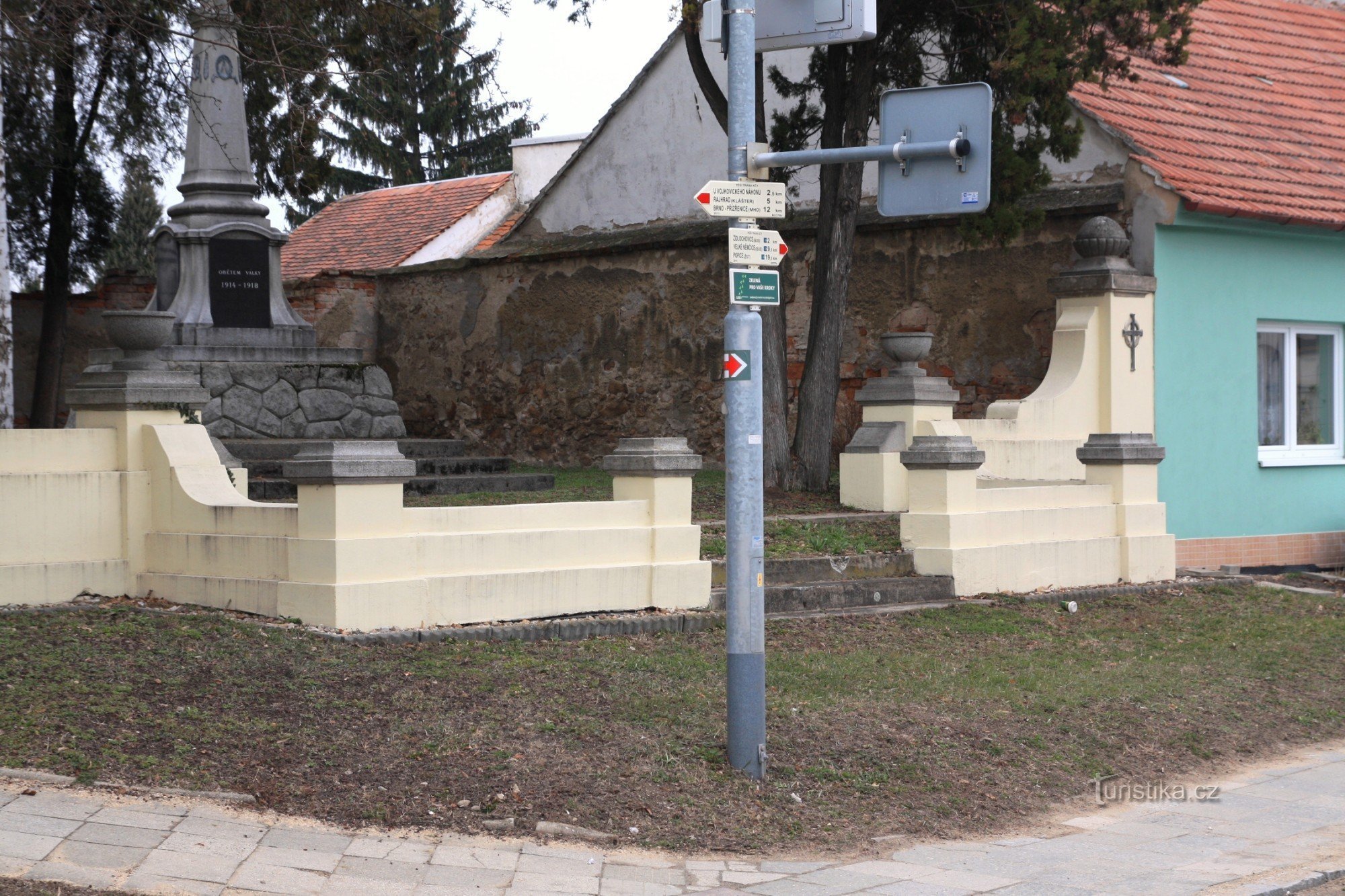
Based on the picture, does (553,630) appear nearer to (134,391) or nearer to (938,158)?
(134,391)

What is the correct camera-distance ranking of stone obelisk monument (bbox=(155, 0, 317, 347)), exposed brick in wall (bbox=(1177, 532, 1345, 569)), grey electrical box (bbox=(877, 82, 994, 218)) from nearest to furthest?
grey electrical box (bbox=(877, 82, 994, 218)), exposed brick in wall (bbox=(1177, 532, 1345, 569)), stone obelisk monument (bbox=(155, 0, 317, 347))

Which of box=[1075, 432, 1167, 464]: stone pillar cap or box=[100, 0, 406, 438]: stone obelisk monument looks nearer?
box=[1075, 432, 1167, 464]: stone pillar cap

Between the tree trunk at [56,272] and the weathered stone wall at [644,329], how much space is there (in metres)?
4.52

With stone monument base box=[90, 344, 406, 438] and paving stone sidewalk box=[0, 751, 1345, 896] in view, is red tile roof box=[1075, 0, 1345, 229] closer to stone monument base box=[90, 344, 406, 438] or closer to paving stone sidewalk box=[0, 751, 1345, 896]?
stone monument base box=[90, 344, 406, 438]

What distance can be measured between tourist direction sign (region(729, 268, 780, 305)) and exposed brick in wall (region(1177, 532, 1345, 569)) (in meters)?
8.94

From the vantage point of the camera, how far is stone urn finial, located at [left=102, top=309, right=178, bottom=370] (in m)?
9.61

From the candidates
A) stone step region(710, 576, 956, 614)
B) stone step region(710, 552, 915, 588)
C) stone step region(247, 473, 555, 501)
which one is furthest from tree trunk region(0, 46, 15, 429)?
stone step region(710, 576, 956, 614)

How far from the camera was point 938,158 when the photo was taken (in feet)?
21.6

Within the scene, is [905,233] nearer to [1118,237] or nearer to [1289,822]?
[1118,237]

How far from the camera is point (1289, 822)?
6.62 metres

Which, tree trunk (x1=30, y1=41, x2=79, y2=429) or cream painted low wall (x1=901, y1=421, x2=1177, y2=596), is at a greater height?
tree trunk (x1=30, y1=41, x2=79, y2=429)

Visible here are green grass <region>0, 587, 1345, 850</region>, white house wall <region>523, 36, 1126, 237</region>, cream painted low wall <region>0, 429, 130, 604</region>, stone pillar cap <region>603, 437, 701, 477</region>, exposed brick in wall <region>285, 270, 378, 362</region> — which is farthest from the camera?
exposed brick in wall <region>285, 270, 378, 362</region>
